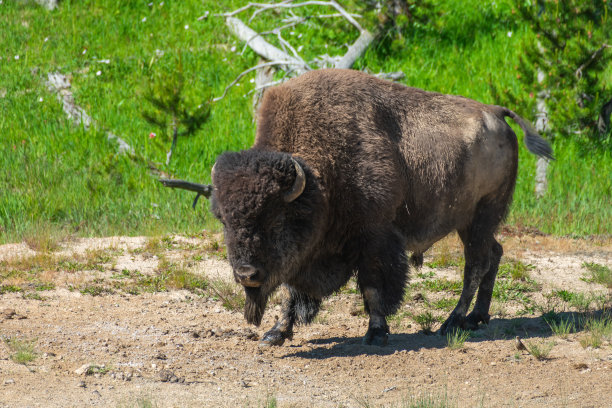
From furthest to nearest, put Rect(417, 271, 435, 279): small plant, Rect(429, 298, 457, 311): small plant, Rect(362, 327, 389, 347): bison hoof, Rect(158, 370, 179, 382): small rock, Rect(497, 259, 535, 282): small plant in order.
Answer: Rect(417, 271, 435, 279): small plant < Rect(497, 259, 535, 282): small plant < Rect(429, 298, 457, 311): small plant < Rect(362, 327, 389, 347): bison hoof < Rect(158, 370, 179, 382): small rock

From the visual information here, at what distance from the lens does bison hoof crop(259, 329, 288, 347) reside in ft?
19.3

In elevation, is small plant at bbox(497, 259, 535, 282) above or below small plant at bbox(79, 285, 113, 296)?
above

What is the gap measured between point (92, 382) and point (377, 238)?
2.31m

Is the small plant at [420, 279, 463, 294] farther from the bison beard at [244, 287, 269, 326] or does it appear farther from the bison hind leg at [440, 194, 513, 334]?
the bison beard at [244, 287, 269, 326]

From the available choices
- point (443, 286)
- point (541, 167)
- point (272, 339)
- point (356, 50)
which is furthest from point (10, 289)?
point (356, 50)

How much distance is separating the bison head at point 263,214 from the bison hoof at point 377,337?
0.84 metres

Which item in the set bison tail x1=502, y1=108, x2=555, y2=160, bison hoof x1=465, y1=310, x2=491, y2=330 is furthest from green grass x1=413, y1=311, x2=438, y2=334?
bison tail x1=502, y1=108, x2=555, y2=160

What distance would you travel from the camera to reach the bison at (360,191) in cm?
517

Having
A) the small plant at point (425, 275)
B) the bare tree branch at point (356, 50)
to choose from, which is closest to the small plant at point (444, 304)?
the small plant at point (425, 275)

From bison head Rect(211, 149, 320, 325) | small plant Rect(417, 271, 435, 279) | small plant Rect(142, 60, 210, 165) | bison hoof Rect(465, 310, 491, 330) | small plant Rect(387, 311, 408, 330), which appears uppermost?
small plant Rect(142, 60, 210, 165)

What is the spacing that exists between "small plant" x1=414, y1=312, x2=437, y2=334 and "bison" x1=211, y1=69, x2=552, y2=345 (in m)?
0.22

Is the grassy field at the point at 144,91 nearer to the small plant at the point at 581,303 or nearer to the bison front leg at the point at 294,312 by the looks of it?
the small plant at the point at 581,303

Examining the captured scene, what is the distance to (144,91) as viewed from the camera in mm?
10031

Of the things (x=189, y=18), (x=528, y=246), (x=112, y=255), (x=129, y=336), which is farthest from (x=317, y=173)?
→ (x=189, y=18)
